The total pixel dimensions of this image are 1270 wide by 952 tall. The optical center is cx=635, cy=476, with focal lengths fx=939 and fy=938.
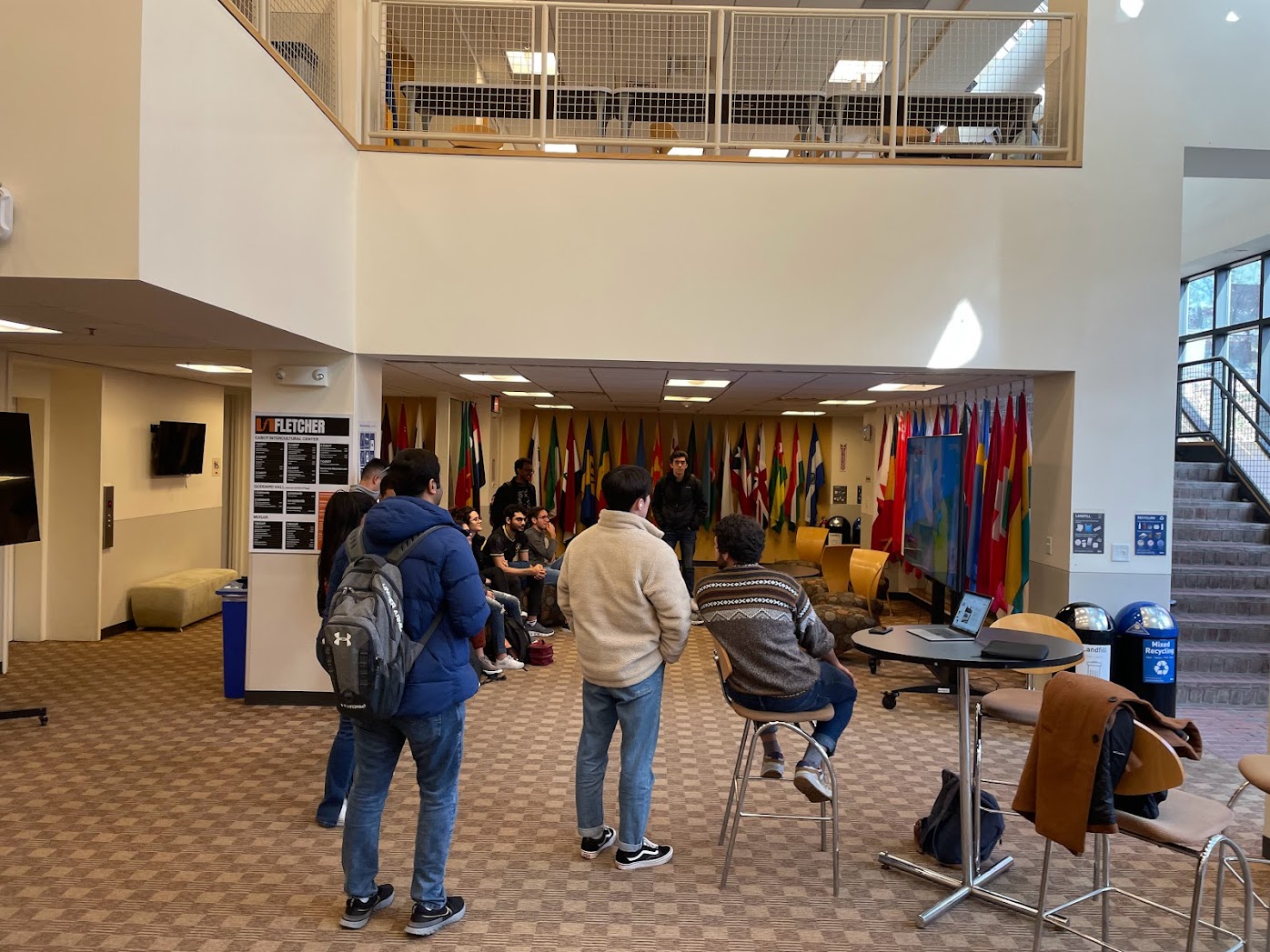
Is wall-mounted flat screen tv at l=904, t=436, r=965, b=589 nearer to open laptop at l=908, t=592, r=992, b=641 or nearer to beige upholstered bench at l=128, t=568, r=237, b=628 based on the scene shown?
open laptop at l=908, t=592, r=992, b=641

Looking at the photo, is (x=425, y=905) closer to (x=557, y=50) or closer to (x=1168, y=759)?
(x=1168, y=759)

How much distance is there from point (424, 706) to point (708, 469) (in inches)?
424

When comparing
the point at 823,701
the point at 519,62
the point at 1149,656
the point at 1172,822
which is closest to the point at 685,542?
the point at 1149,656

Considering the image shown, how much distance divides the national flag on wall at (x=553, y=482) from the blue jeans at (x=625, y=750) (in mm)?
9820

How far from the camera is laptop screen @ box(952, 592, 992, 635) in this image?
12.5 feet

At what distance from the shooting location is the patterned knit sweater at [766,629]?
3551 millimetres

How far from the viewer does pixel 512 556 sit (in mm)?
8086

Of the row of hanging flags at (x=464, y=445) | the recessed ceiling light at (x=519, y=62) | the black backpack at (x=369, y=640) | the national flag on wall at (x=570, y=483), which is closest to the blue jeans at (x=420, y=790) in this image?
the black backpack at (x=369, y=640)

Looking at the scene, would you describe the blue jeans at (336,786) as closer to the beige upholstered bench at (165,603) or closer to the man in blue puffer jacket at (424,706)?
the man in blue puffer jacket at (424,706)

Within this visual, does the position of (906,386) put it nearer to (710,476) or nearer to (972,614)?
(972,614)

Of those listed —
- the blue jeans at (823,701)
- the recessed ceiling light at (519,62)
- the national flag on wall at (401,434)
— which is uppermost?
the recessed ceiling light at (519,62)

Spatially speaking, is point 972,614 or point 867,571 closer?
point 972,614

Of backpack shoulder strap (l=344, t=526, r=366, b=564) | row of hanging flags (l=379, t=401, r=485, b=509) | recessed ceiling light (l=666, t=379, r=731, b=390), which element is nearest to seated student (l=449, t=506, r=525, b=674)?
recessed ceiling light (l=666, t=379, r=731, b=390)

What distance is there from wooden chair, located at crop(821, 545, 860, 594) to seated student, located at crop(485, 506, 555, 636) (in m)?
3.36
